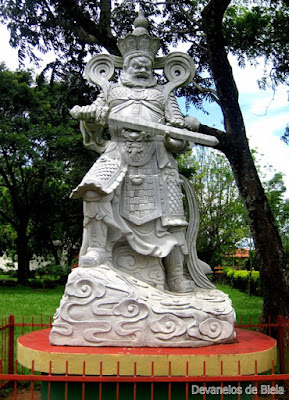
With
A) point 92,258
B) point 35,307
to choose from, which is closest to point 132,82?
point 92,258

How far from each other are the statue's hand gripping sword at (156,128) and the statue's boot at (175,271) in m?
1.11

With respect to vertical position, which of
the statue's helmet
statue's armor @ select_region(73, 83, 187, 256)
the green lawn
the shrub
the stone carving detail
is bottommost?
the shrub

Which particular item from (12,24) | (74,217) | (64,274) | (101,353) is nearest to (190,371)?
(101,353)

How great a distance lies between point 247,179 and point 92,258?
12.2 feet

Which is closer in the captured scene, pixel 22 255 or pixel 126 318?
pixel 126 318

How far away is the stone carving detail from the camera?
3873 millimetres

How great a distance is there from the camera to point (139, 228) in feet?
15.2

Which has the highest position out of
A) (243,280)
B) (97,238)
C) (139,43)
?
(139,43)

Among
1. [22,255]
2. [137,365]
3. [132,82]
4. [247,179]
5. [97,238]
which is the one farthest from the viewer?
[22,255]

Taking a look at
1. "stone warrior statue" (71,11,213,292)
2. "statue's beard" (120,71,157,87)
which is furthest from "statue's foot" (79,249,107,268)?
"statue's beard" (120,71,157,87)

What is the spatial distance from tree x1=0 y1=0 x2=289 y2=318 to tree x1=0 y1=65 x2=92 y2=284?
328 centimetres

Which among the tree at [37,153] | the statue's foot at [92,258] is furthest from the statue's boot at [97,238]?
the tree at [37,153]

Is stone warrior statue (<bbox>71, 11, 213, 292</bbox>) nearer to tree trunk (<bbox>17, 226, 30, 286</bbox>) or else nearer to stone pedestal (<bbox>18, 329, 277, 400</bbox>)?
stone pedestal (<bbox>18, 329, 277, 400</bbox>)

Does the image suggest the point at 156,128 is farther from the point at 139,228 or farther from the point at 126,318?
the point at 126,318
